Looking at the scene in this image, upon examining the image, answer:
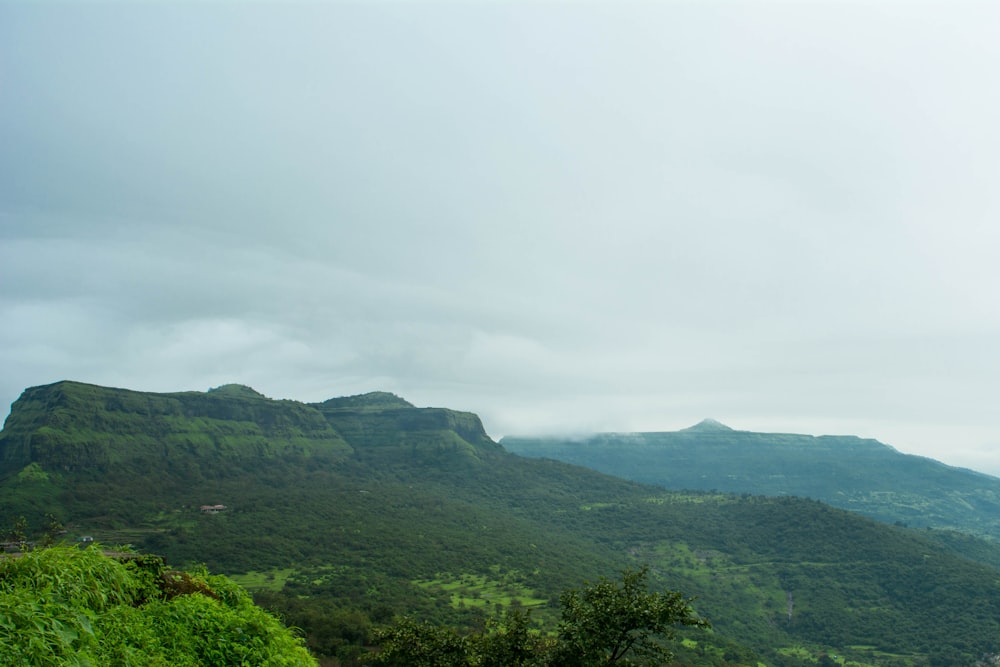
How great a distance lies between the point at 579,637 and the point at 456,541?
94.9 meters

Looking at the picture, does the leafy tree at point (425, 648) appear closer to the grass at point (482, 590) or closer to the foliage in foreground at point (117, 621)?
the foliage in foreground at point (117, 621)

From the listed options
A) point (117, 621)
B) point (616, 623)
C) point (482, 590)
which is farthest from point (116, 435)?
point (117, 621)

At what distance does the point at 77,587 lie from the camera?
392 inches

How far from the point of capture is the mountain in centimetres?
8512

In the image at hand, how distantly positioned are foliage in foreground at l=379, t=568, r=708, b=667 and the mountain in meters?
13.9

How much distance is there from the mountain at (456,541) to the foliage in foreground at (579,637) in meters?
13.9

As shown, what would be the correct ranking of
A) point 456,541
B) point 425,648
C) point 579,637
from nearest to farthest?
point 579,637
point 425,648
point 456,541

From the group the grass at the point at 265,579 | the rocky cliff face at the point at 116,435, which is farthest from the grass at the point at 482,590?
the rocky cliff face at the point at 116,435

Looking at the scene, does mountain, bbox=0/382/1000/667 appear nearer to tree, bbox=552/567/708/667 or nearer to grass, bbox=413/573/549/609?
grass, bbox=413/573/549/609

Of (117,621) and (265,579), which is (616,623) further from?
(265,579)

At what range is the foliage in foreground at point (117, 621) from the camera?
8164 millimetres

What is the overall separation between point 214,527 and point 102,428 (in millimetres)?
78698

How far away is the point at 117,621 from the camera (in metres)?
10.0

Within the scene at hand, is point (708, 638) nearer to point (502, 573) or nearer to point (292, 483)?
point (502, 573)
